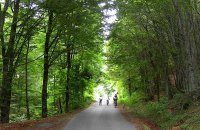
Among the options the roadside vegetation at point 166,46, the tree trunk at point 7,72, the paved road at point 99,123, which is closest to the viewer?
the paved road at point 99,123

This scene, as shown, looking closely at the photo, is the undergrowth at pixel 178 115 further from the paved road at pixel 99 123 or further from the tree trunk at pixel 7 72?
the tree trunk at pixel 7 72

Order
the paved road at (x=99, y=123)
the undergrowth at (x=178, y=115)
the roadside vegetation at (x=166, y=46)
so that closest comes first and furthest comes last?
the undergrowth at (x=178, y=115) → the paved road at (x=99, y=123) → the roadside vegetation at (x=166, y=46)

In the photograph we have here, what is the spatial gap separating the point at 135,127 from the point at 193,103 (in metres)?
3.79

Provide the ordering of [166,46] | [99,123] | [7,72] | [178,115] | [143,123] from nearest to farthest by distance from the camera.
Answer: [178,115]
[143,123]
[99,123]
[7,72]
[166,46]

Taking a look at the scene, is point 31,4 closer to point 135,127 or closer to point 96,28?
point 96,28

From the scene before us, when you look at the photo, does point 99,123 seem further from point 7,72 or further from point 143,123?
point 7,72

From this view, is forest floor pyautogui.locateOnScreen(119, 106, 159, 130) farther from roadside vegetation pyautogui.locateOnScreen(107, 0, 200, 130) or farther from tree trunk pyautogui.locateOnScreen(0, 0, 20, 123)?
tree trunk pyautogui.locateOnScreen(0, 0, 20, 123)

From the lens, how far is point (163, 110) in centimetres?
2064

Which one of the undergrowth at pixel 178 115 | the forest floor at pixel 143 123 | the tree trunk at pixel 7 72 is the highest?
the tree trunk at pixel 7 72

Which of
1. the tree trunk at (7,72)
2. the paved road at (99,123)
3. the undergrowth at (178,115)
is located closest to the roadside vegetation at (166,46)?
the undergrowth at (178,115)

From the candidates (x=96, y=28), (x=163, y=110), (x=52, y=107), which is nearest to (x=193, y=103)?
(x=163, y=110)

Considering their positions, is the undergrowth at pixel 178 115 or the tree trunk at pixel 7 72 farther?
the tree trunk at pixel 7 72

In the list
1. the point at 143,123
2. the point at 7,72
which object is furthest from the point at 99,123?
the point at 7,72

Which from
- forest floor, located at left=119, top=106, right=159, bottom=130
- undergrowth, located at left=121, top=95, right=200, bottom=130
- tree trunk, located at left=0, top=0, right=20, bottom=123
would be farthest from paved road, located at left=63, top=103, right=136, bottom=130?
tree trunk, located at left=0, top=0, right=20, bottom=123
